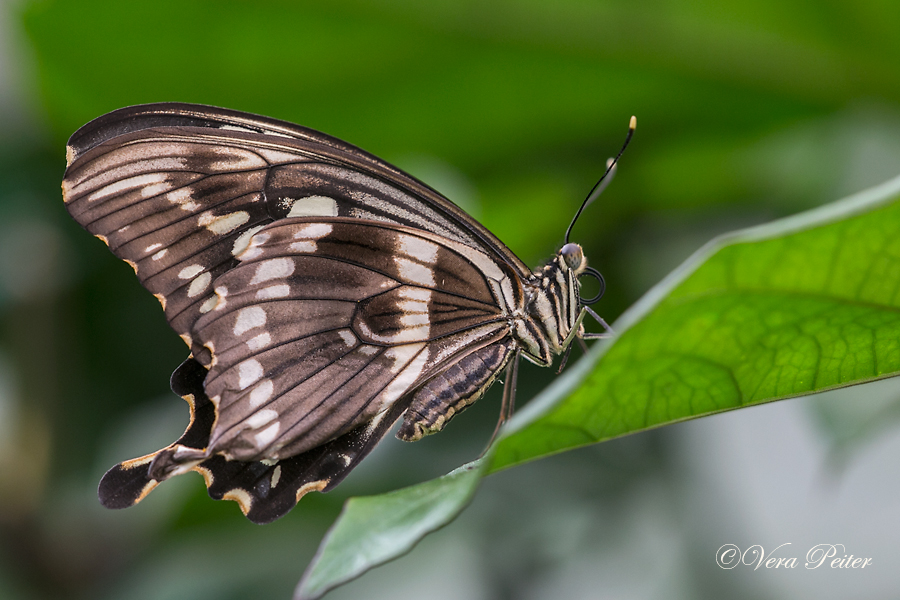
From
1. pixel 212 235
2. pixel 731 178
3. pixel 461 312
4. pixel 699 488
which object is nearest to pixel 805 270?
pixel 461 312

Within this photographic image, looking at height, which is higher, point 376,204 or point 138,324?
point 376,204

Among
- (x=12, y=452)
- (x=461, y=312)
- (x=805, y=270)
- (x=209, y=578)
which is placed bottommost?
(x=209, y=578)

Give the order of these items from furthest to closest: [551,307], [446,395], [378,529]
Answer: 1. [551,307]
2. [446,395]
3. [378,529]

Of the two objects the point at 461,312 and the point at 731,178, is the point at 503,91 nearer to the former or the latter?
the point at 731,178

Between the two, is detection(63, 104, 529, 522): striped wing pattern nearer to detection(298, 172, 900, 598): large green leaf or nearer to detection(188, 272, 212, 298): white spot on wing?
detection(188, 272, 212, 298): white spot on wing

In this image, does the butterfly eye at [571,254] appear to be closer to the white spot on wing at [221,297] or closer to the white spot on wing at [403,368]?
the white spot on wing at [403,368]

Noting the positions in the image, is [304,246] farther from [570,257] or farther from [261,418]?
[570,257]

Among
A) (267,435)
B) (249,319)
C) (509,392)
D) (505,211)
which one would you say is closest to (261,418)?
(267,435)
